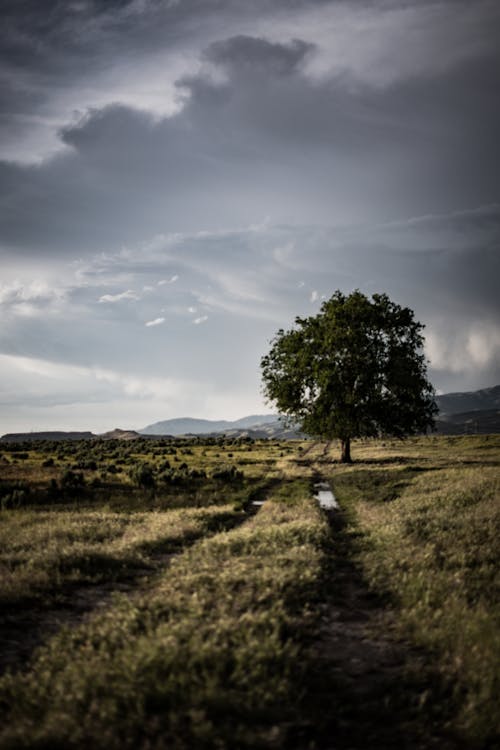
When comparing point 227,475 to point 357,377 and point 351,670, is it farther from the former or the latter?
point 351,670

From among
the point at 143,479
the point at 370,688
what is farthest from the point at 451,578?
the point at 143,479

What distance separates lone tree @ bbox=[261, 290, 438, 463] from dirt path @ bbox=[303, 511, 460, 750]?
107 ft

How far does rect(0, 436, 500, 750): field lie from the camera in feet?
15.0

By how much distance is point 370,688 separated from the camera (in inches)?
213

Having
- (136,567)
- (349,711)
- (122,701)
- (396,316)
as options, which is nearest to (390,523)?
(136,567)

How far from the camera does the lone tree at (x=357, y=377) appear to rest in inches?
1587

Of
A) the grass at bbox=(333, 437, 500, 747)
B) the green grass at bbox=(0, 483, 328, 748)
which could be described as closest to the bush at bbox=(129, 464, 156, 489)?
the grass at bbox=(333, 437, 500, 747)

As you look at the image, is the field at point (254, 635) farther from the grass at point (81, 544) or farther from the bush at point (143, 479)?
the bush at point (143, 479)

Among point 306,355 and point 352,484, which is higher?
point 306,355

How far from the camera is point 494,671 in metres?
5.53

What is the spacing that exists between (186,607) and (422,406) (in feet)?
127

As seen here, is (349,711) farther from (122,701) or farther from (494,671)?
(122,701)

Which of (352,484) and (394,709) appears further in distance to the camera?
(352,484)

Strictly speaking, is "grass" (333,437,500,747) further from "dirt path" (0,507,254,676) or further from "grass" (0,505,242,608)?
"grass" (0,505,242,608)
